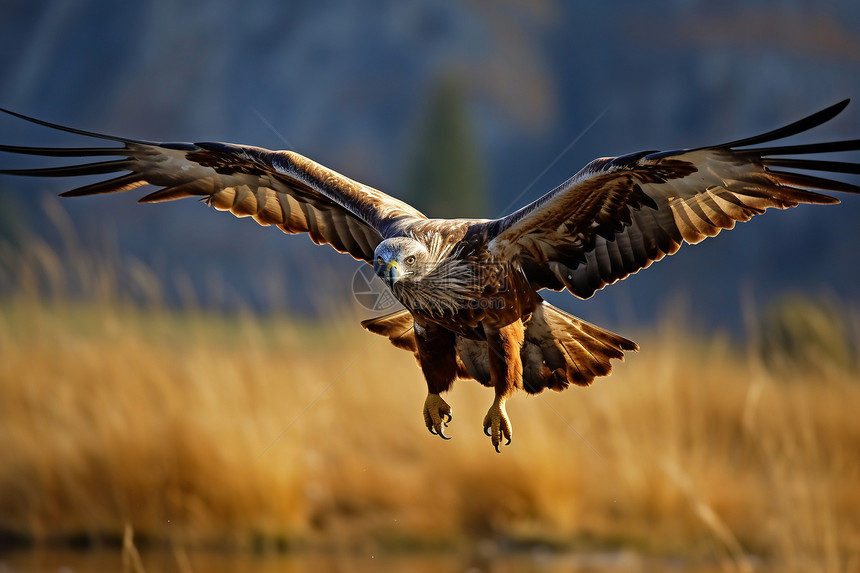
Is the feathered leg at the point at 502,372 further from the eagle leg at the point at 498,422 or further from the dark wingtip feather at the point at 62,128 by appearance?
the dark wingtip feather at the point at 62,128

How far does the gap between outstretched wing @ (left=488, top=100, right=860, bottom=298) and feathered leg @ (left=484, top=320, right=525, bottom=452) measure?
0.73ft

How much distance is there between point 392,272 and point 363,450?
657 cm

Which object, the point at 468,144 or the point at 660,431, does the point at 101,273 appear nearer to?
the point at 660,431

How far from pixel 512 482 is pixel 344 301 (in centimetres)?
216

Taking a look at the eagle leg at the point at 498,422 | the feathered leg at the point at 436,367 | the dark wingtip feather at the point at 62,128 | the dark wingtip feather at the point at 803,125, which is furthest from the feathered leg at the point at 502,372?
the dark wingtip feather at the point at 62,128

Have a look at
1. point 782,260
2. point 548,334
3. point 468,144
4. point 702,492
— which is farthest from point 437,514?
point 782,260

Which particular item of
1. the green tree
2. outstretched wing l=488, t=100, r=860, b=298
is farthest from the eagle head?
the green tree

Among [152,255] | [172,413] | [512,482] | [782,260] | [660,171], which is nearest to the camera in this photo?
[660,171]

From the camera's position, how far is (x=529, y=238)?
2.47 meters

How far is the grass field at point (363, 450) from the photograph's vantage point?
297 inches

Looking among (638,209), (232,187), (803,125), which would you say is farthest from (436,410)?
(232,187)

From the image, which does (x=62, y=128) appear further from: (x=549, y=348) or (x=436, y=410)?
(x=549, y=348)

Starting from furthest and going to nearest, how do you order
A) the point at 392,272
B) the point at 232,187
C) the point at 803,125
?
the point at 232,187
the point at 392,272
the point at 803,125

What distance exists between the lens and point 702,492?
26.3 ft
